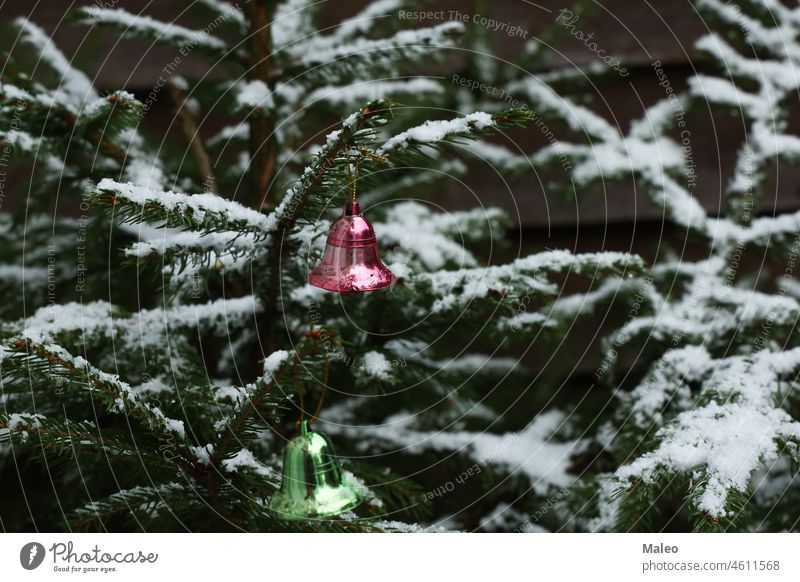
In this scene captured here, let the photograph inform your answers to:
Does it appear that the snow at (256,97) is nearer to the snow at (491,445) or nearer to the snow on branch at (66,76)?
the snow on branch at (66,76)

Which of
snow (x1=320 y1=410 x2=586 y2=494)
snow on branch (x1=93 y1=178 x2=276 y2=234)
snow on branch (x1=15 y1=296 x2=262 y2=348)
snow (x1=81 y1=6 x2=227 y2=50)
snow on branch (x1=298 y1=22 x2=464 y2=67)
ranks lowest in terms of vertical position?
snow (x1=320 y1=410 x2=586 y2=494)

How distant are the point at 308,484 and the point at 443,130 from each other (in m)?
0.31

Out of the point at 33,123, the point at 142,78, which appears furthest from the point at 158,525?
the point at 142,78

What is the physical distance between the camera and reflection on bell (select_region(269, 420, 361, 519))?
60 centimetres

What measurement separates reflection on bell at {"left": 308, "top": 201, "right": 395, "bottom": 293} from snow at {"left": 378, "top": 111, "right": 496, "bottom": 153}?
0.07m

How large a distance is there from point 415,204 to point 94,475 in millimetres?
568

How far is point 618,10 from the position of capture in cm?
137

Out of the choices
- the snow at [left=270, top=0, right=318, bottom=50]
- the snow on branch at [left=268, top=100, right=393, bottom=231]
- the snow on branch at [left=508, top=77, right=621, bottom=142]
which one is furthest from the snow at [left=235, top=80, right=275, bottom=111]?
the snow on branch at [left=508, top=77, right=621, bottom=142]

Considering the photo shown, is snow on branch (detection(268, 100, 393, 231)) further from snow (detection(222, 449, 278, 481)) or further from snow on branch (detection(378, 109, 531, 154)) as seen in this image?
snow (detection(222, 449, 278, 481))

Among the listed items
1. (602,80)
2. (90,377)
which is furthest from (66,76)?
(602,80)

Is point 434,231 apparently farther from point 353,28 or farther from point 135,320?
point 135,320

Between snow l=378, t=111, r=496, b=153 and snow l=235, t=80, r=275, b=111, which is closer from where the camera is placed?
snow l=378, t=111, r=496, b=153

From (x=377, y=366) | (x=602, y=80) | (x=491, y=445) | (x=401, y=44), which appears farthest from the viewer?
(x=602, y=80)

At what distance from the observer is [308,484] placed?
0.61 m
